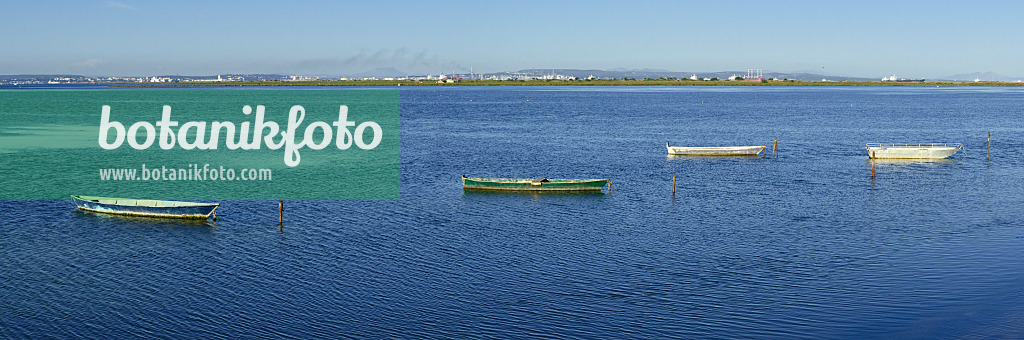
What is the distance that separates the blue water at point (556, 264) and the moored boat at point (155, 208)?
82 centimetres

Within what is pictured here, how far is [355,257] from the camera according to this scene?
4597cm

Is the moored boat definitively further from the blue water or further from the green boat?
the green boat

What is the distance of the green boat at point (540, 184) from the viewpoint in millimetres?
67562

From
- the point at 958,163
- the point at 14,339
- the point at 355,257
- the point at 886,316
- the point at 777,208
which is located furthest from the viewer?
the point at 958,163

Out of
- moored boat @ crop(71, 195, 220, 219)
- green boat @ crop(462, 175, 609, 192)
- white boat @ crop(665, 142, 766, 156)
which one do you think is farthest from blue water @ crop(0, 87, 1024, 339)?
white boat @ crop(665, 142, 766, 156)

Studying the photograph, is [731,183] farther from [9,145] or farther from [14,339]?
[9,145]

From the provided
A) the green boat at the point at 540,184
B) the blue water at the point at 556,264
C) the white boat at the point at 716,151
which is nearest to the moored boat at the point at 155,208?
the blue water at the point at 556,264

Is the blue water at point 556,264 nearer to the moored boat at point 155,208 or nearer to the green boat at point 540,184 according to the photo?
the moored boat at point 155,208

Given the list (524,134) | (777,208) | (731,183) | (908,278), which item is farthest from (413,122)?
(908,278)

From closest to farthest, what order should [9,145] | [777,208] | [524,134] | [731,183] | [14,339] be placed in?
1. [14,339]
2. [777,208]
3. [731,183]
4. [9,145]
5. [524,134]

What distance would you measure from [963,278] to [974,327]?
8.12 meters

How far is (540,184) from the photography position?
67.5 metres

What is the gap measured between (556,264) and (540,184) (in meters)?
23.6

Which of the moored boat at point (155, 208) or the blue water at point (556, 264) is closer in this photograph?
the blue water at point (556, 264)
